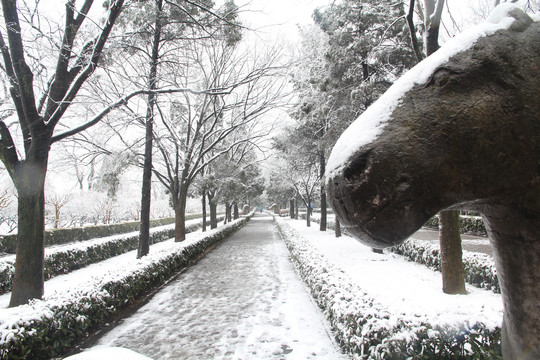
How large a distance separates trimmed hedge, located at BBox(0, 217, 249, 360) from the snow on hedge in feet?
15.0

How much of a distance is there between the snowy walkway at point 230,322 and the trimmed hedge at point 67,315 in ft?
1.36

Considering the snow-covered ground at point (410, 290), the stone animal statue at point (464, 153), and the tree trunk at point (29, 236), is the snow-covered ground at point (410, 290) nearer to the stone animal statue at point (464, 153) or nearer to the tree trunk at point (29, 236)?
the stone animal statue at point (464, 153)

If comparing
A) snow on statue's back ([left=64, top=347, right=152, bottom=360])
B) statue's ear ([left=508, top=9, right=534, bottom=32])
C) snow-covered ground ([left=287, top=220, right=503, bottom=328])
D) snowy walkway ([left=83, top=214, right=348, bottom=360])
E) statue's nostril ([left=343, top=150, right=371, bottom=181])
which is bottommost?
snowy walkway ([left=83, top=214, right=348, bottom=360])

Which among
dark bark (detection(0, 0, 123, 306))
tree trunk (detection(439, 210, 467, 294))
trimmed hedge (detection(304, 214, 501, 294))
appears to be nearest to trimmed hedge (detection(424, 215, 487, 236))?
trimmed hedge (detection(304, 214, 501, 294))

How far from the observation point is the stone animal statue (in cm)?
94

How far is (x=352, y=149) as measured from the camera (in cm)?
100

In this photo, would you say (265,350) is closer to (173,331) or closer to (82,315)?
(173,331)

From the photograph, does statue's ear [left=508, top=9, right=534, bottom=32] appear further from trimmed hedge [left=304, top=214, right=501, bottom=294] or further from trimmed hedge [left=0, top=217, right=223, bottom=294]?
trimmed hedge [left=0, top=217, right=223, bottom=294]

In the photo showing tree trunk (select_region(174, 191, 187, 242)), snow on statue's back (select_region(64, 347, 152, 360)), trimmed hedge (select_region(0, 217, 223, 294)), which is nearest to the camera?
snow on statue's back (select_region(64, 347, 152, 360))

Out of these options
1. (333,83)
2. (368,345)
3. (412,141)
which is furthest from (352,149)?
(333,83)

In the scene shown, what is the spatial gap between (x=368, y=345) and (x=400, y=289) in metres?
3.41

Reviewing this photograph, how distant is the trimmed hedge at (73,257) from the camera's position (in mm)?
8344

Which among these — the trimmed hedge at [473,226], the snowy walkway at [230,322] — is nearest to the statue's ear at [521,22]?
the snowy walkway at [230,322]

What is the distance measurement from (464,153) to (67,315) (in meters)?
5.65
